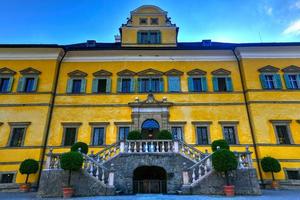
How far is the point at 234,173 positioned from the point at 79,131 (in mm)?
12414

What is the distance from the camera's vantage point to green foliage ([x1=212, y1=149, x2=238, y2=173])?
440 inches

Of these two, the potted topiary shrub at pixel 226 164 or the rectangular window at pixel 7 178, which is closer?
the potted topiary shrub at pixel 226 164

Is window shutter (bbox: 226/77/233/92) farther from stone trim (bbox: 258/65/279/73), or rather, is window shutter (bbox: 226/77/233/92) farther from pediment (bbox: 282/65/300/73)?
pediment (bbox: 282/65/300/73)

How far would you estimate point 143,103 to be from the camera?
18.5m

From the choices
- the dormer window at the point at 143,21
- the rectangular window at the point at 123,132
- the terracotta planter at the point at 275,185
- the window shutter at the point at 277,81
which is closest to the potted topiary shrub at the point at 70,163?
the rectangular window at the point at 123,132

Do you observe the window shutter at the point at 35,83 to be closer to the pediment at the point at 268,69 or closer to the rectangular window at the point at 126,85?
the rectangular window at the point at 126,85

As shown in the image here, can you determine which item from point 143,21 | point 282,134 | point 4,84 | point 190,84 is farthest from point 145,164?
point 143,21

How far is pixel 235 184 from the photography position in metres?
11.7

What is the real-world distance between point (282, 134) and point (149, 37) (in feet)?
52.5

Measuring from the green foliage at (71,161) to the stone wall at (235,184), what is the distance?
6.14 m

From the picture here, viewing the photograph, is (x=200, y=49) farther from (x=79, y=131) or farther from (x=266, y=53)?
(x=79, y=131)

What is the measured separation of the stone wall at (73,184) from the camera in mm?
11461

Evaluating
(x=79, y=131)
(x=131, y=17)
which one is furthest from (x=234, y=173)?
(x=131, y=17)

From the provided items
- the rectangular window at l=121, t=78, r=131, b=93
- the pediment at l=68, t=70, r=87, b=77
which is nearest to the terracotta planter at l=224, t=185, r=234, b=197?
the rectangular window at l=121, t=78, r=131, b=93
